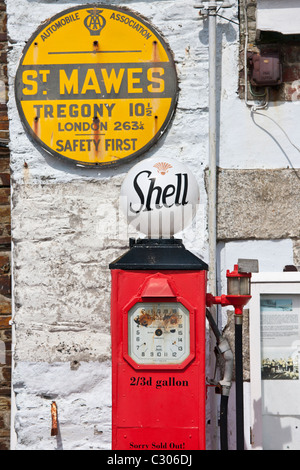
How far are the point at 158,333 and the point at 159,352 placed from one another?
10cm

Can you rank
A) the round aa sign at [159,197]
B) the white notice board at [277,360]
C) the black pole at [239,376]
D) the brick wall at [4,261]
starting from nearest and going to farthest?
the round aa sign at [159,197] < the black pole at [239,376] < the white notice board at [277,360] < the brick wall at [4,261]

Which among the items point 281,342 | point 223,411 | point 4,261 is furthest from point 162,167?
point 4,261

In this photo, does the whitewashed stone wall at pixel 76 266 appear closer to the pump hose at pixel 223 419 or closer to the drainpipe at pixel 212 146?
the drainpipe at pixel 212 146

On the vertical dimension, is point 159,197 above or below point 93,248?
above

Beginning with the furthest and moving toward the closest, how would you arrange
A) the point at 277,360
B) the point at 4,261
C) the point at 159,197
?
the point at 4,261, the point at 277,360, the point at 159,197

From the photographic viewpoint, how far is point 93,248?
4371mm

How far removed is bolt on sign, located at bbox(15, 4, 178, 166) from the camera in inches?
171

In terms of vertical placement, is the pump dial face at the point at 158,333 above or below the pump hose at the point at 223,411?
above

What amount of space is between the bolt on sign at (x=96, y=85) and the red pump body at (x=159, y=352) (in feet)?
3.79

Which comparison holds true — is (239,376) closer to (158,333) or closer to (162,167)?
(158,333)

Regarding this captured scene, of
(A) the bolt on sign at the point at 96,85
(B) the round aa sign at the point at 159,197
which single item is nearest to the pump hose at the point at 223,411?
(B) the round aa sign at the point at 159,197

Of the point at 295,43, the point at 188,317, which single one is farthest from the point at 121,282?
the point at 295,43

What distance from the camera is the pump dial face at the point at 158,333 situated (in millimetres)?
3385

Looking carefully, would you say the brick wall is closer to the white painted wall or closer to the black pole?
the white painted wall
